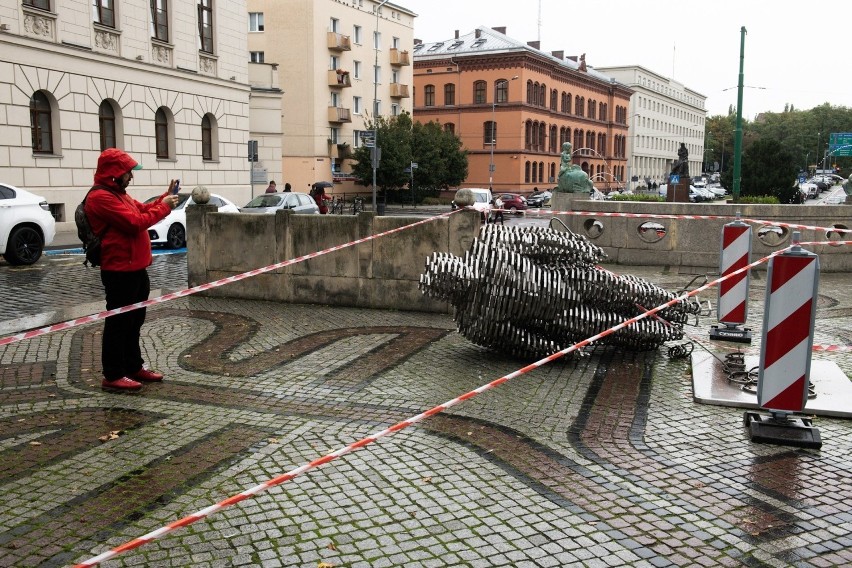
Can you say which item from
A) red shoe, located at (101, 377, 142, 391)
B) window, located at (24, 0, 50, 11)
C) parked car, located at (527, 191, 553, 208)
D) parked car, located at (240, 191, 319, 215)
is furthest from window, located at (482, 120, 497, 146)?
red shoe, located at (101, 377, 142, 391)

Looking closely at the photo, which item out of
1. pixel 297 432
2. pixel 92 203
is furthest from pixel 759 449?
pixel 92 203

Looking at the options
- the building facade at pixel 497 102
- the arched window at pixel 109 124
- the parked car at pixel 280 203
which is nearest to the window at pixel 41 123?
the arched window at pixel 109 124

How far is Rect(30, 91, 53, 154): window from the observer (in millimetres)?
24656

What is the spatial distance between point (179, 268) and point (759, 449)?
12879mm

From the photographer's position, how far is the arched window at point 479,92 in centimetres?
7225

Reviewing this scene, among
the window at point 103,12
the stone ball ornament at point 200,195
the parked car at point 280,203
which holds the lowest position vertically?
the parked car at point 280,203

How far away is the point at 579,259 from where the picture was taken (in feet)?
26.1

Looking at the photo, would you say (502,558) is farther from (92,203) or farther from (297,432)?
(92,203)

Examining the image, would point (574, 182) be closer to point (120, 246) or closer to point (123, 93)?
point (120, 246)

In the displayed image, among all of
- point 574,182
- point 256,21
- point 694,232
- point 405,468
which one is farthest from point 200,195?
point 256,21

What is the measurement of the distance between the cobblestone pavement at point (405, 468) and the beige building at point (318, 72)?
4675cm

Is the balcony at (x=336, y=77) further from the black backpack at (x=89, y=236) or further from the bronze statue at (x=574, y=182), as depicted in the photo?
the black backpack at (x=89, y=236)

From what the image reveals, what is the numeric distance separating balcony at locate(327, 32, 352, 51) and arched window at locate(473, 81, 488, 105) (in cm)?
1914

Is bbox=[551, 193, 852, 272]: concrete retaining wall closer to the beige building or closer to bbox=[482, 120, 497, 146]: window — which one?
the beige building
